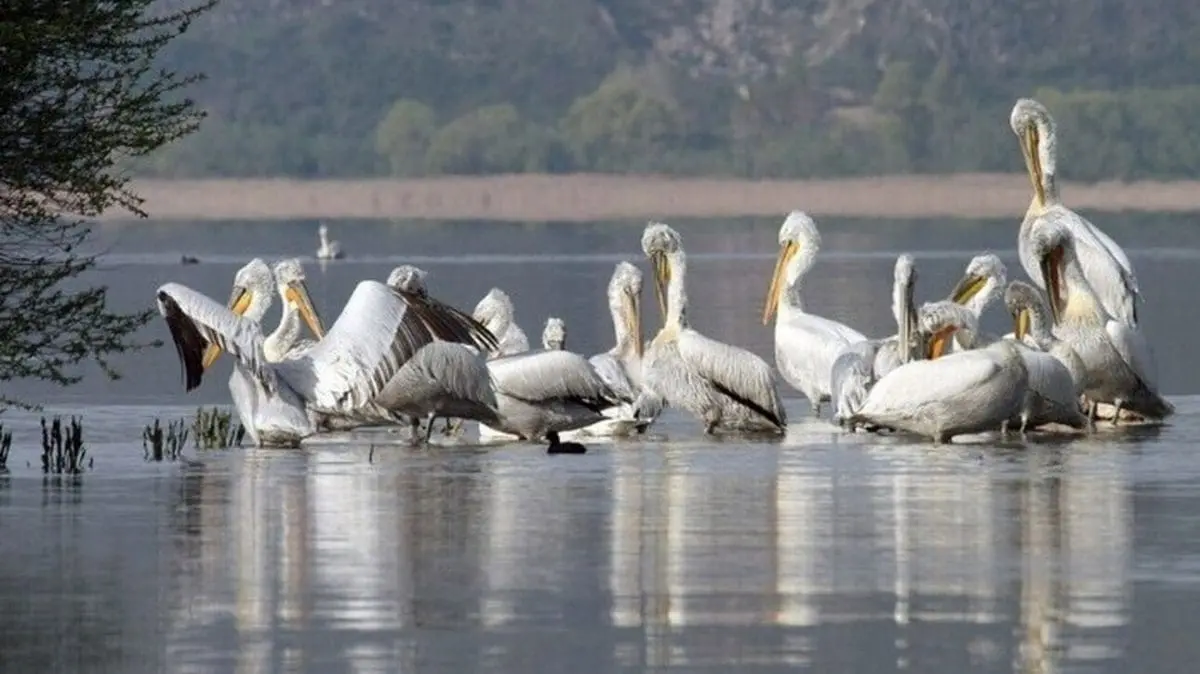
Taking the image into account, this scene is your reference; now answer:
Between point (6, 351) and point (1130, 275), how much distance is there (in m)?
6.82

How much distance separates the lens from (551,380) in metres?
17.2

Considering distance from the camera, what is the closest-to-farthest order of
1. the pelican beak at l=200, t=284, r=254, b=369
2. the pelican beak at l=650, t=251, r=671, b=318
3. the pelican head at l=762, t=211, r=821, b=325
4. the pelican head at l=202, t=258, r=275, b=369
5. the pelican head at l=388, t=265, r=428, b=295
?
the pelican head at l=388, t=265, r=428, b=295 < the pelican head at l=202, t=258, r=275, b=369 < the pelican beak at l=200, t=284, r=254, b=369 < the pelican beak at l=650, t=251, r=671, b=318 < the pelican head at l=762, t=211, r=821, b=325

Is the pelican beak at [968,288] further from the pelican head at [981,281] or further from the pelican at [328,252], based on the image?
the pelican at [328,252]

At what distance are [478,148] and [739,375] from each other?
66.8 meters

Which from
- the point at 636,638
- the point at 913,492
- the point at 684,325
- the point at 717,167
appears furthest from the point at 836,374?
the point at 717,167

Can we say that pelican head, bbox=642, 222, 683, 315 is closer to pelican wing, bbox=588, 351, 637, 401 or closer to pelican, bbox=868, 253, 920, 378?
pelican wing, bbox=588, 351, 637, 401

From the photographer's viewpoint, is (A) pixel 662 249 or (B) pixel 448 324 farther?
Result: (A) pixel 662 249

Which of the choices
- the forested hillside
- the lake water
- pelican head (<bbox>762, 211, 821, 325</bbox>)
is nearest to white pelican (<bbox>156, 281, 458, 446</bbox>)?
the lake water

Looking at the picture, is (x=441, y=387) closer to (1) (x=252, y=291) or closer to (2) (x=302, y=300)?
(1) (x=252, y=291)

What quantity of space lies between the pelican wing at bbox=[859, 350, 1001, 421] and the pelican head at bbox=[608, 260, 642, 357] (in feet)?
9.20

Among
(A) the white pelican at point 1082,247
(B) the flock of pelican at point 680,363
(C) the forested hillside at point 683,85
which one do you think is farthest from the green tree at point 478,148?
(B) the flock of pelican at point 680,363

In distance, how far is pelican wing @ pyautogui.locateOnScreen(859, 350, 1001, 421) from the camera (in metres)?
16.7

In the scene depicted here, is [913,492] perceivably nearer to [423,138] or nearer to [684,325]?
[684,325]

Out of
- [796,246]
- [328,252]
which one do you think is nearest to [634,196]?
[328,252]
